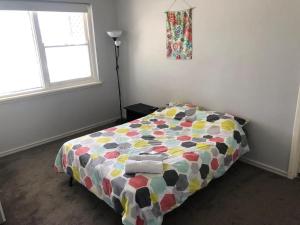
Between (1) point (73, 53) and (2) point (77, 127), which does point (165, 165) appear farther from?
(1) point (73, 53)

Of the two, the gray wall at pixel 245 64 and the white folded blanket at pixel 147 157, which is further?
the gray wall at pixel 245 64

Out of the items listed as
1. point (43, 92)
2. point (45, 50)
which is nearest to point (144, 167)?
point (43, 92)

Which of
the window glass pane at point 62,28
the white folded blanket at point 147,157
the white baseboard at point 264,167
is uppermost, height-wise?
the window glass pane at point 62,28

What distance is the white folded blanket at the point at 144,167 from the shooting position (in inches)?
73.5

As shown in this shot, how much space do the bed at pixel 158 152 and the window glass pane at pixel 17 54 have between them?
150cm

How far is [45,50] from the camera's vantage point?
3.50 metres

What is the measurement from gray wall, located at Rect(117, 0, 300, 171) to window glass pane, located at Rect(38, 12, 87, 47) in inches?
40.3

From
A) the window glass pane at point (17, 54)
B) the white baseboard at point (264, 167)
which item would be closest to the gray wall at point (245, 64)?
the white baseboard at point (264, 167)

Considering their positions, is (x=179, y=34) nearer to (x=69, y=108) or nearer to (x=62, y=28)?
(x=62, y=28)

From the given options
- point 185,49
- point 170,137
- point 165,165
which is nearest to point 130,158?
point 165,165

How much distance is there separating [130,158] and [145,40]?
7.52 feet

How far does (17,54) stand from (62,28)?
2.57 ft

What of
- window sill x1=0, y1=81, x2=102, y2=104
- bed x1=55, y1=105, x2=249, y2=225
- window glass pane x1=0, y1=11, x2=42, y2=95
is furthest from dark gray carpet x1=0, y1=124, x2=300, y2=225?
window glass pane x1=0, y1=11, x2=42, y2=95

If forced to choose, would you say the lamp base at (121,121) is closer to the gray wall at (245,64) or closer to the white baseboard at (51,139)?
the white baseboard at (51,139)
